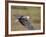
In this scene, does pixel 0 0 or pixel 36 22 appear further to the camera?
pixel 36 22

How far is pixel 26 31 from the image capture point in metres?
1.53

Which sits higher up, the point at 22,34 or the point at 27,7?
the point at 27,7

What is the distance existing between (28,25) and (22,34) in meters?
0.19

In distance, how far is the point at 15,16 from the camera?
1509 mm

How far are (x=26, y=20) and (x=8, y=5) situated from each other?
0.40 metres

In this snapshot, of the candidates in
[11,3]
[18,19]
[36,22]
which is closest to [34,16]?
[36,22]

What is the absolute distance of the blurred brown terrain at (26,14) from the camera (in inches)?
59.1

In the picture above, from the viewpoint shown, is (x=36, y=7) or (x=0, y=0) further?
(x=36, y=7)

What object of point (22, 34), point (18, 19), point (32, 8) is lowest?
point (22, 34)

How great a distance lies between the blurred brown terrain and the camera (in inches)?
59.1

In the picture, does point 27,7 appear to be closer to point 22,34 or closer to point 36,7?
point 36,7

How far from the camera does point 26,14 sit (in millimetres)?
1542

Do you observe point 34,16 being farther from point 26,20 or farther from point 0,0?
point 0,0

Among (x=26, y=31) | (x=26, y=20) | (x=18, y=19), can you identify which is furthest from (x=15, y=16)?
(x=26, y=31)
